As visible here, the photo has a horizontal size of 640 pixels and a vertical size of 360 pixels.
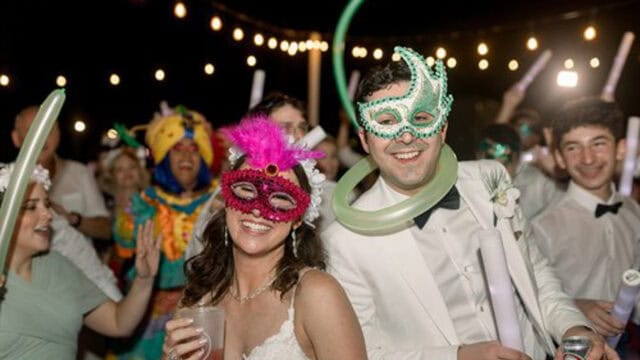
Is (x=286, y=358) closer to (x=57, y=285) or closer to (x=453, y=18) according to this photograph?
(x=57, y=285)

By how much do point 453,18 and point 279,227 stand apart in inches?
244

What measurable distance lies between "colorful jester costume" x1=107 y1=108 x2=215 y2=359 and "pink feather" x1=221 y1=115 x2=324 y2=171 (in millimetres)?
1733

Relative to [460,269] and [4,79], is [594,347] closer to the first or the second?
[460,269]

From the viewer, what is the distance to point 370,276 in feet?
7.81

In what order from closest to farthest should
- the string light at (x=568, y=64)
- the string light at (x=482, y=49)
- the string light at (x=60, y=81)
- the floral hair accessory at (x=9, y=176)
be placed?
1. the floral hair accessory at (x=9, y=176)
2. the string light at (x=60, y=81)
3. the string light at (x=568, y=64)
4. the string light at (x=482, y=49)

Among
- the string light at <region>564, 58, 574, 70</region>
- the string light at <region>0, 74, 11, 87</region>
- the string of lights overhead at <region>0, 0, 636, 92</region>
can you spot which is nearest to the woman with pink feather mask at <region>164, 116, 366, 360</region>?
the string light at <region>0, 74, 11, 87</region>

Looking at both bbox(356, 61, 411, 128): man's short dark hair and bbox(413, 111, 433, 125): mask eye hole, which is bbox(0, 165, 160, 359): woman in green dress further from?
bbox(413, 111, 433, 125): mask eye hole

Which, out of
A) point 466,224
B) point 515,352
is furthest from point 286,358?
point 466,224

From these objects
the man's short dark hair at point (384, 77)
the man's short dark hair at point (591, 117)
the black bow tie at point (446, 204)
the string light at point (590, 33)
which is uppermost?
the string light at point (590, 33)

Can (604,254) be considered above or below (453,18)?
below

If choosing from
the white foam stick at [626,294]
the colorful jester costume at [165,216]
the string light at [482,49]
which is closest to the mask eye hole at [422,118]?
the white foam stick at [626,294]

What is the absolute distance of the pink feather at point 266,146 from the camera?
2207 mm

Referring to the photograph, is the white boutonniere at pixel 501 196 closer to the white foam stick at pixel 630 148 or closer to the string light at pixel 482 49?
the white foam stick at pixel 630 148

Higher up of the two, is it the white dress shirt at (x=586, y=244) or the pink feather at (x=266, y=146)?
the pink feather at (x=266, y=146)
